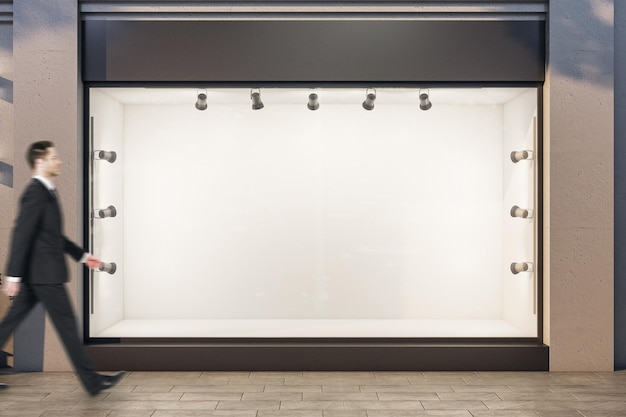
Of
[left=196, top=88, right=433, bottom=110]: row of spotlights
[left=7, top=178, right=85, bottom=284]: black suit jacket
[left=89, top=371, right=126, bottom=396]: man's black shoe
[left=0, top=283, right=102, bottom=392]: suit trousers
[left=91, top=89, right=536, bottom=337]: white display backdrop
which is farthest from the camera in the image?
[left=91, top=89, right=536, bottom=337]: white display backdrop

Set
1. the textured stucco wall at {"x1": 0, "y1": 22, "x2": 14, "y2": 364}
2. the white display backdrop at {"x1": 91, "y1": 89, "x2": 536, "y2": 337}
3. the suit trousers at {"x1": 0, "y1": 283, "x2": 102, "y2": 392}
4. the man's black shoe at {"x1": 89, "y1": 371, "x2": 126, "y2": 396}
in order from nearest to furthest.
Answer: the suit trousers at {"x1": 0, "y1": 283, "x2": 102, "y2": 392}
the man's black shoe at {"x1": 89, "y1": 371, "x2": 126, "y2": 396}
the textured stucco wall at {"x1": 0, "y1": 22, "x2": 14, "y2": 364}
the white display backdrop at {"x1": 91, "y1": 89, "x2": 536, "y2": 337}

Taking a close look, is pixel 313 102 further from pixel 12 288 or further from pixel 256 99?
pixel 12 288

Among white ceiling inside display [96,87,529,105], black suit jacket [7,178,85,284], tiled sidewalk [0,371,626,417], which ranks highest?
white ceiling inside display [96,87,529,105]

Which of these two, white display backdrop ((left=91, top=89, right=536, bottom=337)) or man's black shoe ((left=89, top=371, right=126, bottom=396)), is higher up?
white display backdrop ((left=91, top=89, right=536, bottom=337))

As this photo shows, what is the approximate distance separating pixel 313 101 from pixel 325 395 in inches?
102

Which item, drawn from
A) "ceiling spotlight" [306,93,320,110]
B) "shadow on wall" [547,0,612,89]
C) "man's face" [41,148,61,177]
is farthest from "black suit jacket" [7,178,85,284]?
"shadow on wall" [547,0,612,89]

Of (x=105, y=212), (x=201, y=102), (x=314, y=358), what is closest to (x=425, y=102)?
(x=201, y=102)

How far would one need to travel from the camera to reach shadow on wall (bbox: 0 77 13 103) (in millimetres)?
5285

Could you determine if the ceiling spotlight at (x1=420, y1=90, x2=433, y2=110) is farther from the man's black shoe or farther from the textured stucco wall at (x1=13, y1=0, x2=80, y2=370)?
the man's black shoe

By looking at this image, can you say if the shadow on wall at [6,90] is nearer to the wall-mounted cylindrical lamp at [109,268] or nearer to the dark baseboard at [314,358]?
the wall-mounted cylindrical lamp at [109,268]

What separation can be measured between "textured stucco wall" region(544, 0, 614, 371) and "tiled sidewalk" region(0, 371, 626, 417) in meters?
0.34

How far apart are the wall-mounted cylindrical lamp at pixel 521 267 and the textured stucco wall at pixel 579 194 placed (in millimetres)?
248

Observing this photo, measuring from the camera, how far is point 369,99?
220 inches

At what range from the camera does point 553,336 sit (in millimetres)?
5148
